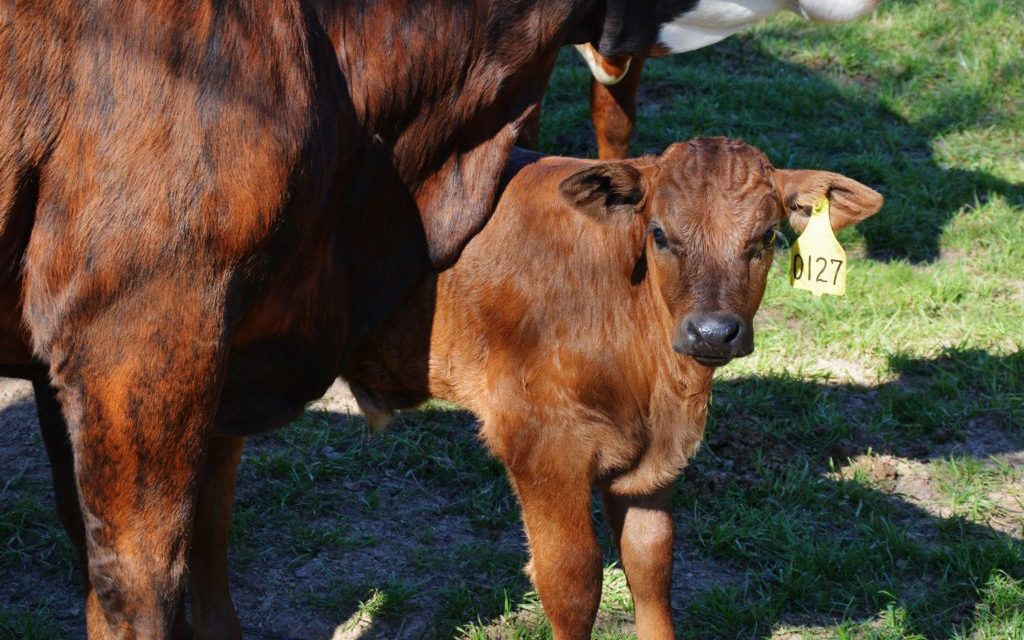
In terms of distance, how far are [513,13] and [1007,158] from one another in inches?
217

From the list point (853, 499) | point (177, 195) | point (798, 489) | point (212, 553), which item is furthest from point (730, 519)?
point (177, 195)

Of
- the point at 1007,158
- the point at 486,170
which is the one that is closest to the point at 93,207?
the point at 486,170

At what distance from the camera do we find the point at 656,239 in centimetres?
368

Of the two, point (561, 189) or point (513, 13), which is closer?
point (513, 13)

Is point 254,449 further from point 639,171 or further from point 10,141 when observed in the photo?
point 10,141

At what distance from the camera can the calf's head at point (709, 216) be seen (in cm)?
347

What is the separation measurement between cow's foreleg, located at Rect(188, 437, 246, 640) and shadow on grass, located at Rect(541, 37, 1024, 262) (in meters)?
4.12

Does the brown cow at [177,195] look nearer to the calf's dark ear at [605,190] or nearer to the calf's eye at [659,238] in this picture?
the calf's dark ear at [605,190]

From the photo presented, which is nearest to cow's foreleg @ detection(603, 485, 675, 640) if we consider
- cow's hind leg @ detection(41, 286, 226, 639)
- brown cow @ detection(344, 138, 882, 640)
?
brown cow @ detection(344, 138, 882, 640)

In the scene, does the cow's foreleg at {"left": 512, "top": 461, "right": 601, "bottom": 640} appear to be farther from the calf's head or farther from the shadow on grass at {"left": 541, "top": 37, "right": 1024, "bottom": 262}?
the shadow on grass at {"left": 541, "top": 37, "right": 1024, "bottom": 262}

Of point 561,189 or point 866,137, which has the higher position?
point 561,189

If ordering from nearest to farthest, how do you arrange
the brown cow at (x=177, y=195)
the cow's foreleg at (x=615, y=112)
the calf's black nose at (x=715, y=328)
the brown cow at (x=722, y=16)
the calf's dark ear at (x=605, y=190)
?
the brown cow at (x=177, y=195) < the calf's black nose at (x=715, y=328) < the brown cow at (x=722, y=16) < the calf's dark ear at (x=605, y=190) < the cow's foreleg at (x=615, y=112)

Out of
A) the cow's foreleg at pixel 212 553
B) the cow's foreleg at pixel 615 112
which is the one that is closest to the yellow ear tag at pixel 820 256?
the cow's foreleg at pixel 212 553

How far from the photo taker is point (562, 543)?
374 centimetres
